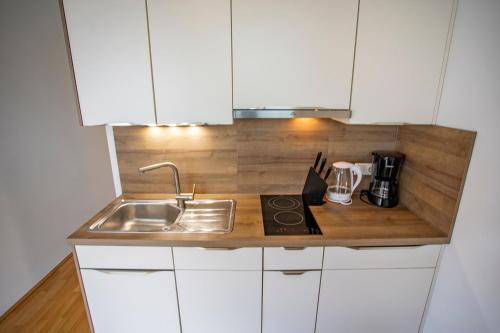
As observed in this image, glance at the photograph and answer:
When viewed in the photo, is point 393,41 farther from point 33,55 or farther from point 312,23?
point 33,55

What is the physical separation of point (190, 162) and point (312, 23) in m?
1.13

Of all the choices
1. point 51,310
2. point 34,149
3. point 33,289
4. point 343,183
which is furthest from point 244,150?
point 33,289

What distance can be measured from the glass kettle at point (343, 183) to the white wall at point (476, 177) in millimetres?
541

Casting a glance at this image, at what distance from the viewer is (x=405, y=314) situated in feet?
4.64

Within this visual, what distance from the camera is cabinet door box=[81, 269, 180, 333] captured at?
1.35 m

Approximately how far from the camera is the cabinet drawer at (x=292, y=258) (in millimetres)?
1287

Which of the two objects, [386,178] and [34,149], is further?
[34,149]

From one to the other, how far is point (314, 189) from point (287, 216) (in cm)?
28

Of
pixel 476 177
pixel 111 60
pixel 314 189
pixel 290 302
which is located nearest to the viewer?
pixel 476 177

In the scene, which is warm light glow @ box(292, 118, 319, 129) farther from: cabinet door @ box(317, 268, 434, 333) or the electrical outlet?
cabinet door @ box(317, 268, 434, 333)

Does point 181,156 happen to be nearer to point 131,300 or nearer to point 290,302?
point 131,300

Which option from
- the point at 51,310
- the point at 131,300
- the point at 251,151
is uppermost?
the point at 251,151

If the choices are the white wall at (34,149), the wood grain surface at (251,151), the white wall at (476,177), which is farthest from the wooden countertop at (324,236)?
the white wall at (34,149)

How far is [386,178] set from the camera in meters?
1.58
